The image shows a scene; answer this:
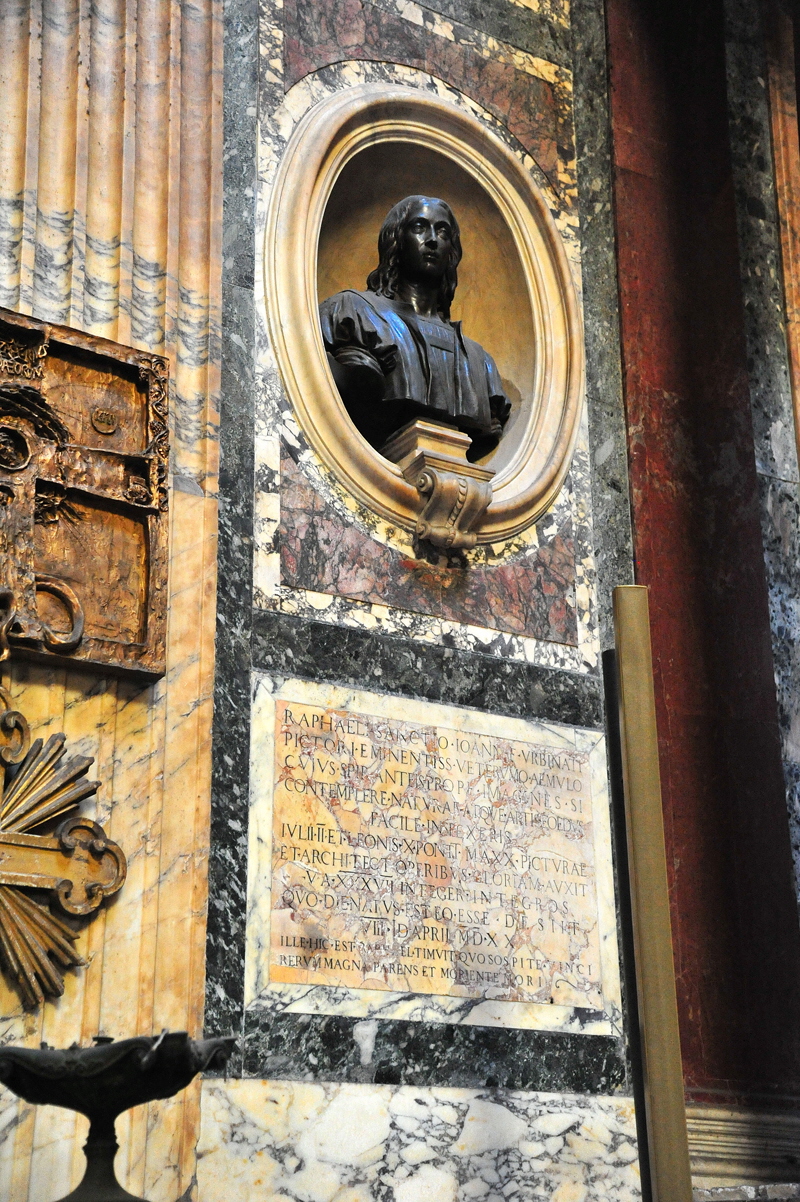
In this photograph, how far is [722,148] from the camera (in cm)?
748

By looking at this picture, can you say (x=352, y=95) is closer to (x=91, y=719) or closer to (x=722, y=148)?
(x=722, y=148)

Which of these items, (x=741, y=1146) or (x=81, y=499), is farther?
(x=741, y=1146)

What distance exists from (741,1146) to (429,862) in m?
1.78

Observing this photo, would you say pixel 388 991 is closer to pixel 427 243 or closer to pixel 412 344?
pixel 412 344

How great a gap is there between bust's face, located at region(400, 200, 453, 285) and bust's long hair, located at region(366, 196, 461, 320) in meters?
0.02

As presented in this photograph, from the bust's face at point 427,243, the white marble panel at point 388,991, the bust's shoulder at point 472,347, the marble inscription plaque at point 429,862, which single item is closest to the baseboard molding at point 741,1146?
the white marble panel at point 388,991

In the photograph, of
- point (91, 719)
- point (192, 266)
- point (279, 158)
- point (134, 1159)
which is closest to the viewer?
point (134, 1159)

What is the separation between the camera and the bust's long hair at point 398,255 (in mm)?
6566

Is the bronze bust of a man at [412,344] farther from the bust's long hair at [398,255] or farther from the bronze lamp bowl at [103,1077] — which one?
the bronze lamp bowl at [103,1077]

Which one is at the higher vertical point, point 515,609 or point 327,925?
point 515,609

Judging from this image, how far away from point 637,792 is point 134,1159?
2.56 m

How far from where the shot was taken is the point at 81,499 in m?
4.97

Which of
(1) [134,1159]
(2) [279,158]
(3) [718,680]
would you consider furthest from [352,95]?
(1) [134,1159]

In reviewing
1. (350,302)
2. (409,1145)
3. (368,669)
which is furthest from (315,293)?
(409,1145)
